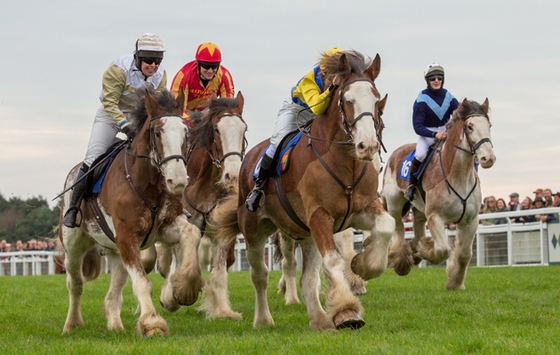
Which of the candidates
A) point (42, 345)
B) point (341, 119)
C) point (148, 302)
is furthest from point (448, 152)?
point (42, 345)

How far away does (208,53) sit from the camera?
38.9ft

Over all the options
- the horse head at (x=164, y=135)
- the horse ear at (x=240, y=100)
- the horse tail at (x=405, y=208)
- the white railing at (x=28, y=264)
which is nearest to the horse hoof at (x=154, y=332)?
the horse head at (x=164, y=135)

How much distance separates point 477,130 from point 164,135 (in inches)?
224

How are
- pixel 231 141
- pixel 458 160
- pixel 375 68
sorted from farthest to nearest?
pixel 458 160 < pixel 231 141 < pixel 375 68

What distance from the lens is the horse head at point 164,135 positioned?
8.29m

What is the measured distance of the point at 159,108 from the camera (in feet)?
29.5

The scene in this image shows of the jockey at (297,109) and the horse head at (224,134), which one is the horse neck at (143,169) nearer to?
the jockey at (297,109)

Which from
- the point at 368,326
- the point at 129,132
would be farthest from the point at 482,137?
the point at 129,132

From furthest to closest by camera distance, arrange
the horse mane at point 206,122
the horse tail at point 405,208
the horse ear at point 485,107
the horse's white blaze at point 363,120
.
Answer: the horse tail at point 405,208 → the horse ear at point 485,107 → the horse mane at point 206,122 → the horse's white blaze at point 363,120

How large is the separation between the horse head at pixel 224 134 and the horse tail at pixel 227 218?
0.21 metres

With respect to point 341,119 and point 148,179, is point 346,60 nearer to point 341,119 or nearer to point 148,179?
point 341,119

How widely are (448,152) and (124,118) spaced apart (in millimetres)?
5524

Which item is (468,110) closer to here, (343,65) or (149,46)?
(343,65)

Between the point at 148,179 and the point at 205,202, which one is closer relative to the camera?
the point at 148,179
